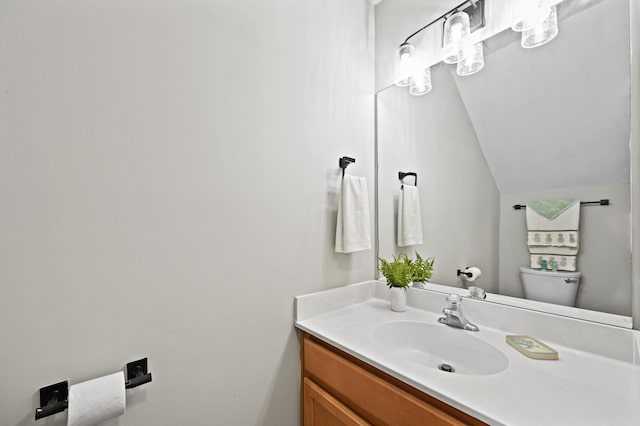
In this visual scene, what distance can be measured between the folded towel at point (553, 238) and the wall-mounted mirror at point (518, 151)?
0.07 feet

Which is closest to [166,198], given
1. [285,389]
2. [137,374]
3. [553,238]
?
[137,374]

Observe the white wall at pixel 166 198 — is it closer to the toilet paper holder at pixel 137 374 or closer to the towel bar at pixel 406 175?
the toilet paper holder at pixel 137 374

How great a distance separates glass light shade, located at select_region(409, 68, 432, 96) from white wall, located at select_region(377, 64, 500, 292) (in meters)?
0.03

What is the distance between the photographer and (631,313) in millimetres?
821

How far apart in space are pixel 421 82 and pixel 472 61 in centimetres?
25

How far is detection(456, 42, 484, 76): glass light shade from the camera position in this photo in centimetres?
115

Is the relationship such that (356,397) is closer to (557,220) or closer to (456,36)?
(557,220)

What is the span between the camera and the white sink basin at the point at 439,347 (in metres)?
0.93

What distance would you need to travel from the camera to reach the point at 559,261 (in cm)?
97

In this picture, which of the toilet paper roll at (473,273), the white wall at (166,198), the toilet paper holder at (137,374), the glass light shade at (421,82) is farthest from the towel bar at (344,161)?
the toilet paper holder at (137,374)

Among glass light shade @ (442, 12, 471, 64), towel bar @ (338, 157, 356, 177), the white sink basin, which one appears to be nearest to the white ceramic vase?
the white sink basin

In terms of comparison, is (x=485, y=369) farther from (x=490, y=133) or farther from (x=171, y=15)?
(x=171, y=15)

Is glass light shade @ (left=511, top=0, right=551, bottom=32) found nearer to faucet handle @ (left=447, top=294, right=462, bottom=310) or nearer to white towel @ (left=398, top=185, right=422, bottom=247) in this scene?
white towel @ (left=398, top=185, right=422, bottom=247)

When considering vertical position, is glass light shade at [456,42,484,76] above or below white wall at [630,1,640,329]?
above
